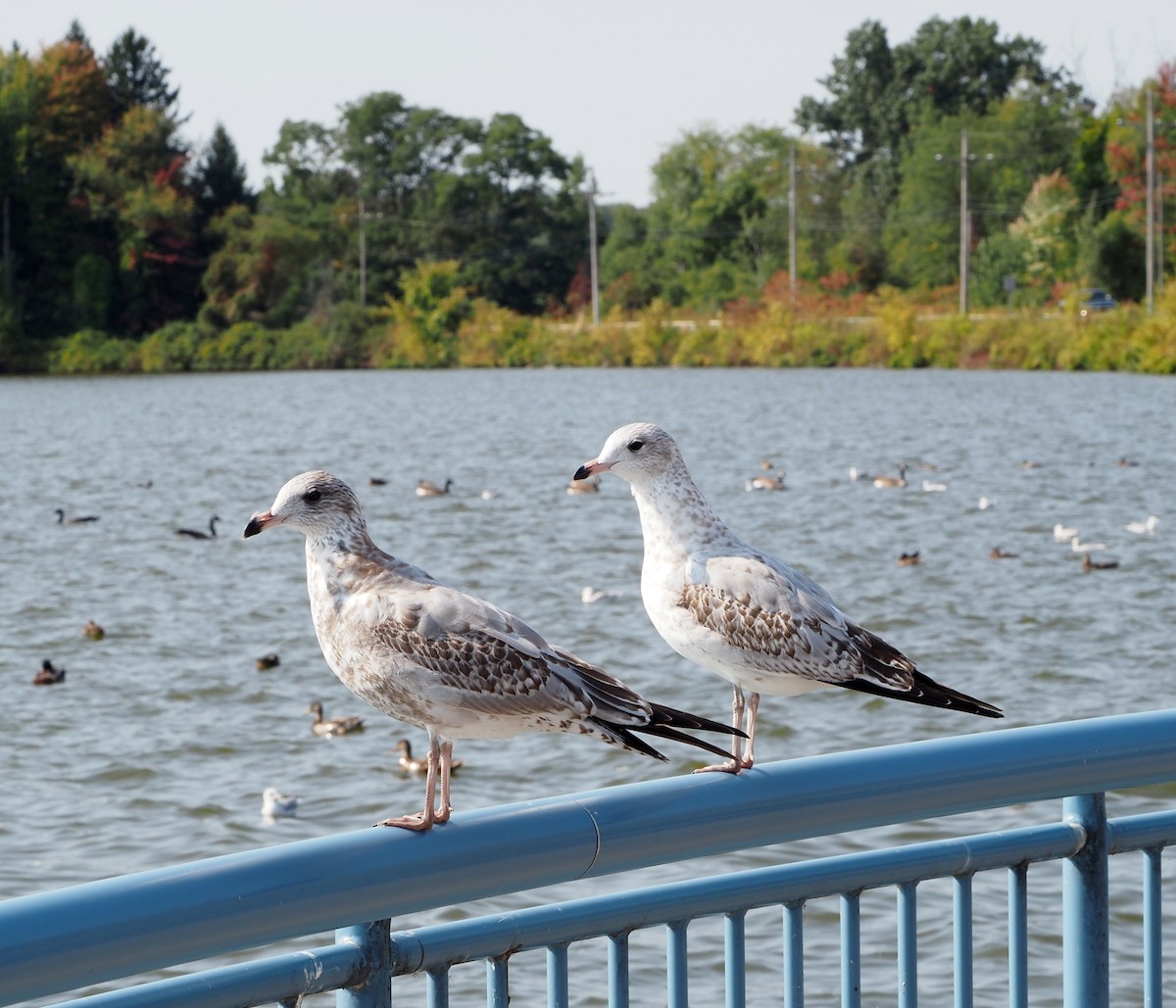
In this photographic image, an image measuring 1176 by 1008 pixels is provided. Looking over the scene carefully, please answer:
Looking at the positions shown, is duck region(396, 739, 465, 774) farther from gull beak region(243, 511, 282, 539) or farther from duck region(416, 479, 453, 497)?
duck region(416, 479, 453, 497)

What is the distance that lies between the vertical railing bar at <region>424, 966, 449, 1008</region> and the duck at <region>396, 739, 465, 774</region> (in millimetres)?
8478

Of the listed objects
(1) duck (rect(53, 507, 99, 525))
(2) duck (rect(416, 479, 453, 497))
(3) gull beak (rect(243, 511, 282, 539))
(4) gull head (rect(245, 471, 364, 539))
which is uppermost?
(4) gull head (rect(245, 471, 364, 539))

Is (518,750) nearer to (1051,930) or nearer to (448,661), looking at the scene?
(1051,930)

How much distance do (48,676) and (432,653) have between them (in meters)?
11.1

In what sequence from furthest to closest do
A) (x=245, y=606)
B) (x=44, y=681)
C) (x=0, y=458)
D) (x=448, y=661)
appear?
(x=0, y=458)
(x=245, y=606)
(x=44, y=681)
(x=448, y=661)

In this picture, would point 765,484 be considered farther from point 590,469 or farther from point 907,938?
point 907,938

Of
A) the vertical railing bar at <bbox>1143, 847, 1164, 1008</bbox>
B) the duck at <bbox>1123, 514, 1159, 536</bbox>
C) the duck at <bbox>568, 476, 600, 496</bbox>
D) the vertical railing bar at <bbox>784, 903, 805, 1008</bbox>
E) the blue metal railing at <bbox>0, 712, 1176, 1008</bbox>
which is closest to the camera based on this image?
the blue metal railing at <bbox>0, 712, 1176, 1008</bbox>

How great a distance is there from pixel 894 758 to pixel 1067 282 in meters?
61.0

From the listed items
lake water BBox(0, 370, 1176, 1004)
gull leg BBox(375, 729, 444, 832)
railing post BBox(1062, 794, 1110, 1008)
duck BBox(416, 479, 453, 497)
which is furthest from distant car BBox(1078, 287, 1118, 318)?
railing post BBox(1062, 794, 1110, 1008)

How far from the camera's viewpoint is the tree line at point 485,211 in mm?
72562

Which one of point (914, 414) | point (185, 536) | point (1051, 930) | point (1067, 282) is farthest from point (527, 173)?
point (1051, 930)

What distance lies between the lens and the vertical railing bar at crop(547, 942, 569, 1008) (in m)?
2.07

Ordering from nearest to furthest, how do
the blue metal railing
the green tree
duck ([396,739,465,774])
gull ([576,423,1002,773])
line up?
the blue metal railing, gull ([576,423,1002,773]), duck ([396,739,465,774]), the green tree

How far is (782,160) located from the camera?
290ft
